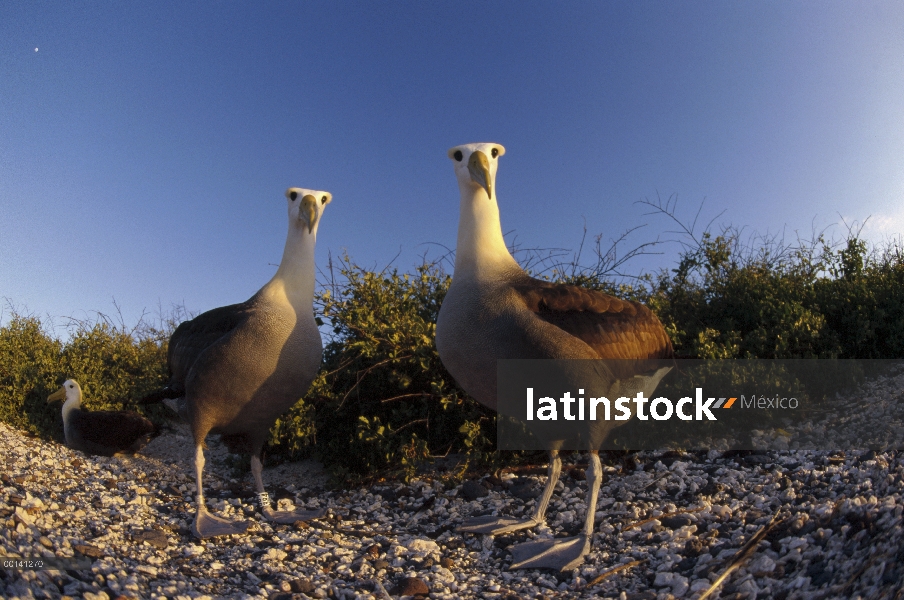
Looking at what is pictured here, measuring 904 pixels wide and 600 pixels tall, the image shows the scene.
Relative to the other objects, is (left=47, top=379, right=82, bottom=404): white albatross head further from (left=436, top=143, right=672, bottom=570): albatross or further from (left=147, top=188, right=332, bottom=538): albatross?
(left=436, top=143, right=672, bottom=570): albatross

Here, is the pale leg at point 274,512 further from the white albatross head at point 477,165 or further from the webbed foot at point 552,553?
the white albatross head at point 477,165

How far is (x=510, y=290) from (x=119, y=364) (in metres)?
7.73

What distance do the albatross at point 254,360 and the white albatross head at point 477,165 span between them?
4.58 ft

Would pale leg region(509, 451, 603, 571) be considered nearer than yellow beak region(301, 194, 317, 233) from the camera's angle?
Yes

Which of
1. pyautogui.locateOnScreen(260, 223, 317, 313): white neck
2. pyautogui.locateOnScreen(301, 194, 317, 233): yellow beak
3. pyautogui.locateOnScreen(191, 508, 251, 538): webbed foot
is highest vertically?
pyautogui.locateOnScreen(301, 194, 317, 233): yellow beak

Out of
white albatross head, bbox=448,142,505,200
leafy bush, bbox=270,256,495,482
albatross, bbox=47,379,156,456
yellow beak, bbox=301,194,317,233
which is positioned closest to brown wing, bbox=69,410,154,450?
albatross, bbox=47,379,156,456

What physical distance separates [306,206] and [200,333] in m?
1.46

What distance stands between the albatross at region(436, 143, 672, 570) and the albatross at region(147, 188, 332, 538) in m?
1.38

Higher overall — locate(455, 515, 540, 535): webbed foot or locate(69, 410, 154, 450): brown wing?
locate(69, 410, 154, 450): brown wing

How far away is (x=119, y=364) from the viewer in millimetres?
10164

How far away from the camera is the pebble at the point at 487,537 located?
371 centimetres

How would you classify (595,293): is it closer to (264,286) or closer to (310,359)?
(310,359)

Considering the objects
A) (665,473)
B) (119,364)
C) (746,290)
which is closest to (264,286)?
(665,473)

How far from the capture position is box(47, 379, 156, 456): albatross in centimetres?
756
